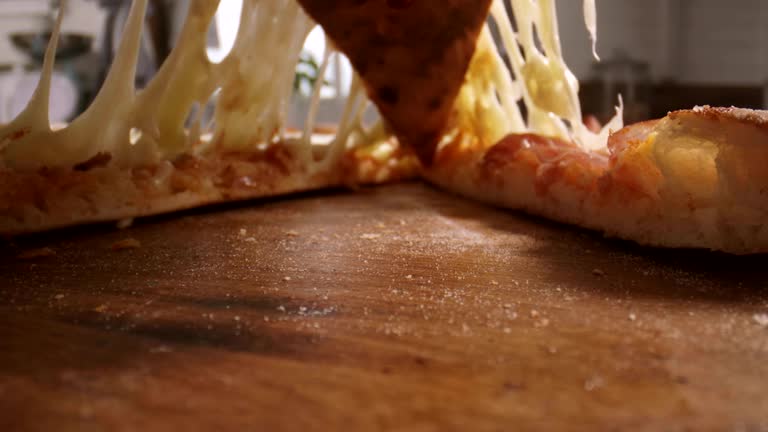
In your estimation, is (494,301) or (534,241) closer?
(494,301)

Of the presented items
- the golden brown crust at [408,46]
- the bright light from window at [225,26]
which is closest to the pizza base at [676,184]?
the golden brown crust at [408,46]

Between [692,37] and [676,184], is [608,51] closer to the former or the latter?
[692,37]

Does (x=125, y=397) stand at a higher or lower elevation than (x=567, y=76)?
lower

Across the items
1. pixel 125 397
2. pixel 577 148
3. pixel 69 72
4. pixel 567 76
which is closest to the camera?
pixel 125 397

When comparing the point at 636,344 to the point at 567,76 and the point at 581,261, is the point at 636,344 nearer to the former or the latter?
the point at 581,261

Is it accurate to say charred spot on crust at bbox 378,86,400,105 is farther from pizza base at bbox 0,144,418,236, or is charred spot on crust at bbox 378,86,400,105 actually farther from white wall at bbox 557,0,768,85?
white wall at bbox 557,0,768,85

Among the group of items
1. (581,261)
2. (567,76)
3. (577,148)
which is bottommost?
(581,261)

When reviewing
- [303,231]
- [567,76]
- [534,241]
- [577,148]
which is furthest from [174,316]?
[567,76]
